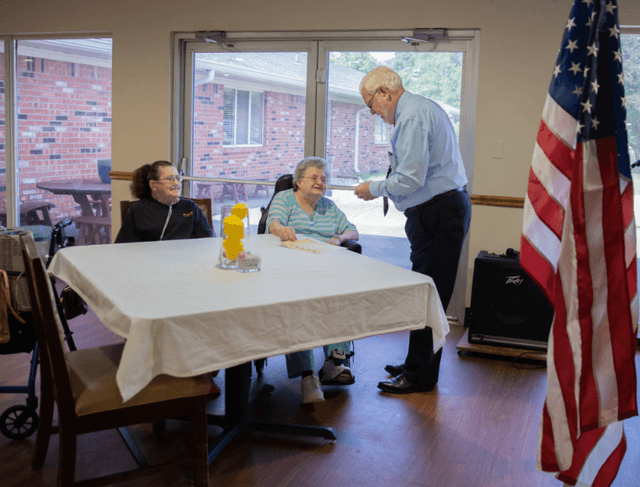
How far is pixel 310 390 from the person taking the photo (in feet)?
9.45

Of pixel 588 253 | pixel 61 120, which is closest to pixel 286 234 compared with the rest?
pixel 588 253

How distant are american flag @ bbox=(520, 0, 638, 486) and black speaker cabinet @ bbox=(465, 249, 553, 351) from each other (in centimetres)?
197

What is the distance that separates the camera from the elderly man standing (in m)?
2.83

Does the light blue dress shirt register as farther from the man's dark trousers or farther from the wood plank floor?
the wood plank floor

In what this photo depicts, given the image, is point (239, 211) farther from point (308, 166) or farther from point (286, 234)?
point (308, 166)

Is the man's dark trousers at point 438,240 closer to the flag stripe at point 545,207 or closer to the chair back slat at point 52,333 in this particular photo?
the flag stripe at point 545,207

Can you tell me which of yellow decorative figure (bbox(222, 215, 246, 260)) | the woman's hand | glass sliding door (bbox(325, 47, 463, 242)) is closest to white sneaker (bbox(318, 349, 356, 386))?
the woman's hand

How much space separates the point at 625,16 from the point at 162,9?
3.33 m

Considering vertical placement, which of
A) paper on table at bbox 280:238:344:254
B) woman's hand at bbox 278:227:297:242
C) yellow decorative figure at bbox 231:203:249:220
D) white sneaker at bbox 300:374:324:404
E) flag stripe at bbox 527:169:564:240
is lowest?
white sneaker at bbox 300:374:324:404

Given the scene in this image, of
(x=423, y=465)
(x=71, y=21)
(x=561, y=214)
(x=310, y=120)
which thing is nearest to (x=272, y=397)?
(x=423, y=465)

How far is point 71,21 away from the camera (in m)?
5.14

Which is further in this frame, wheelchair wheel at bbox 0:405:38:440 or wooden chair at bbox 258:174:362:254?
wooden chair at bbox 258:174:362:254

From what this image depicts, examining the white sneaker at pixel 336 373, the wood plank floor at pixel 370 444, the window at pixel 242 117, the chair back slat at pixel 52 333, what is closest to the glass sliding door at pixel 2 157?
the window at pixel 242 117

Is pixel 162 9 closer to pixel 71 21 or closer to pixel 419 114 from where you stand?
pixel 71 21
